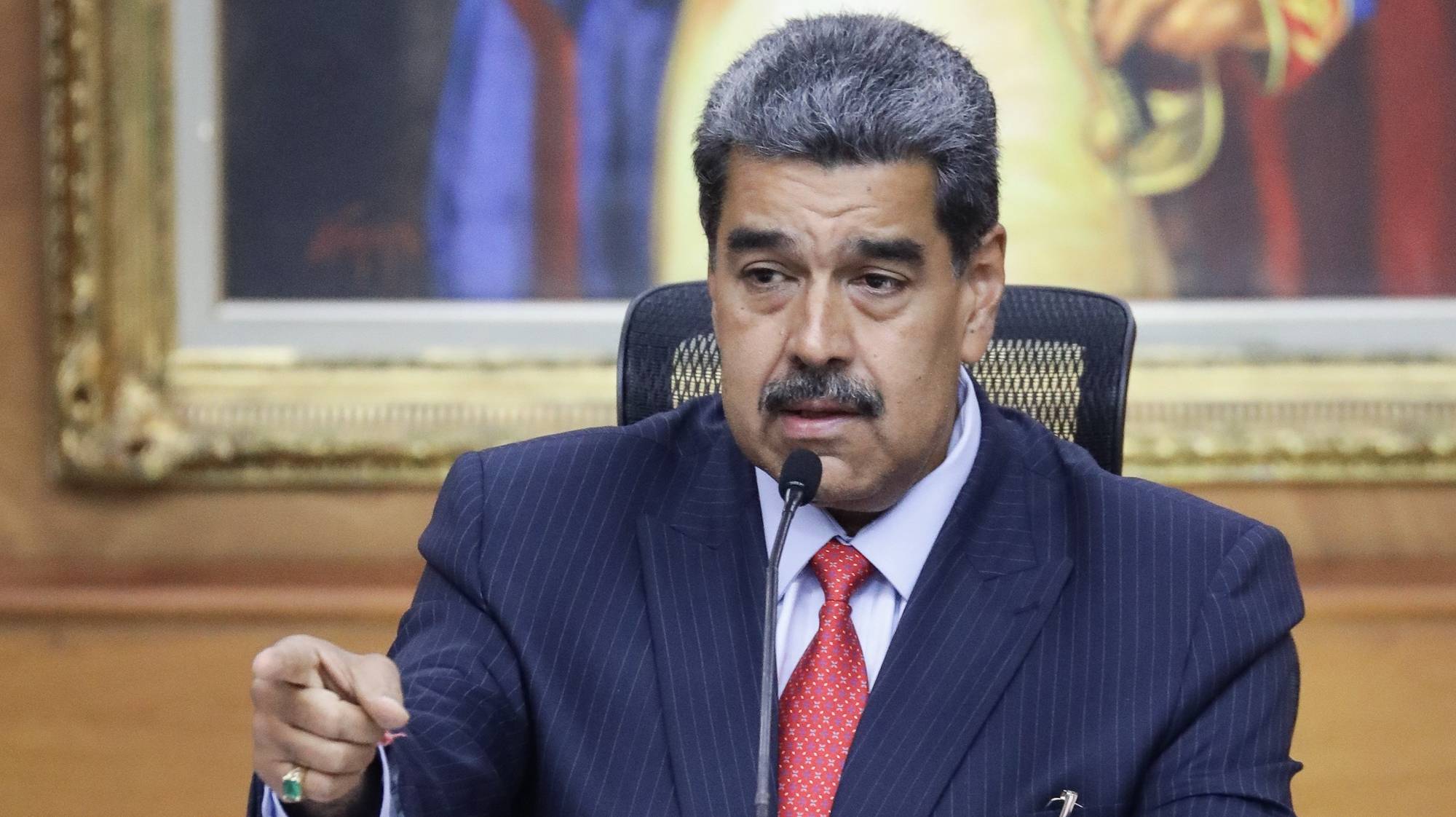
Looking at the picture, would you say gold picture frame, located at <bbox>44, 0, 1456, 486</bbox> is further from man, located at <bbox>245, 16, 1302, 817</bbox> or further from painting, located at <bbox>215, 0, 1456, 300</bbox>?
man, located at <bbox>245, 16, 1302, 817</bbox>

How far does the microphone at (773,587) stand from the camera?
1.21m

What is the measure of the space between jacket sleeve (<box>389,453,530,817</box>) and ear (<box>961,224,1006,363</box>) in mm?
534

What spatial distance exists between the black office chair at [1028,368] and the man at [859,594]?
10.1 inches

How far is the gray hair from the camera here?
1.54 m

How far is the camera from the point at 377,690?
4.21 feet

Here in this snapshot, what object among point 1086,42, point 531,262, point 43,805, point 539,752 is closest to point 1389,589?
point 1086,42

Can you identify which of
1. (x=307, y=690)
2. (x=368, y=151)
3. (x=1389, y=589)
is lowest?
(x=1389, y=589)

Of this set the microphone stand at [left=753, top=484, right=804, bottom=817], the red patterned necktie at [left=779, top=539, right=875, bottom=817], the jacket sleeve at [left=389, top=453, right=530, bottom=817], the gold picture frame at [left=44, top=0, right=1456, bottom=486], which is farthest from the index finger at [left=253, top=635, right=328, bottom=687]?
the gold picture frame at [left=44, top=0, right=1456, bottom=486]

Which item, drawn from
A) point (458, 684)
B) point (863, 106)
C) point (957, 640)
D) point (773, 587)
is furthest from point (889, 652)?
point (863, 106)

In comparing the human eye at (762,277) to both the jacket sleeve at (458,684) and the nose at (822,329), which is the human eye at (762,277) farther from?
the jacket sleeve at (458,684)

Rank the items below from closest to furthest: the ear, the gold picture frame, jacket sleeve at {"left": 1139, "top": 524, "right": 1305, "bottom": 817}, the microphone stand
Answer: the microphone stand, jacket sleeve at {"left": 1139, "top": 524, "right": 1305, "bottom": 817}, the ear, the gold picture frame

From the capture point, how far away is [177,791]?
287cm

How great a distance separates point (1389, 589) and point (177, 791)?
6.96ft

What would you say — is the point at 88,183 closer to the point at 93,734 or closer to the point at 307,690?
the point at 93,734
